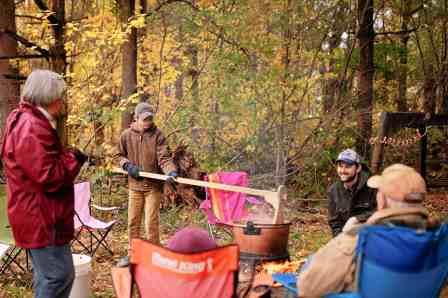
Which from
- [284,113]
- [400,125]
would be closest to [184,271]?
[284,113]

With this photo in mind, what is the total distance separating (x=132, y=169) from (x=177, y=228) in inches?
71.5

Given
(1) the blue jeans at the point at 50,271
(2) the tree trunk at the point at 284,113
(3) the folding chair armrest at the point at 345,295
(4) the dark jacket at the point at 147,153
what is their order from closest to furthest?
(3) the folding chair armrest at the point at 345,295
(1) the blue jeans at the point at 50,271
(4) the dark jacket at the point at 147,153
(2) the tree trunk at the point at 284,113

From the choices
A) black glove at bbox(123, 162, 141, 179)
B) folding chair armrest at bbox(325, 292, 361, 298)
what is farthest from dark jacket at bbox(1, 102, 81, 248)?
black glove at bbox(123, 162, 141, 179)

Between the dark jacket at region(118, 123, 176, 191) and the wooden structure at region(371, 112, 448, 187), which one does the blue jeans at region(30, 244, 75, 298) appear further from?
the wooden structure at region(371, 112, 448, 187)

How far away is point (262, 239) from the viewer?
3.56m

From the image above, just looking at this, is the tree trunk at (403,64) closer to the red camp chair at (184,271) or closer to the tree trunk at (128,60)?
the tree trunk at (128,60)

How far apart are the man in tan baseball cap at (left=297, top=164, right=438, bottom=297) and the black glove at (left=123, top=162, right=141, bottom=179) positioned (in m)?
2.61

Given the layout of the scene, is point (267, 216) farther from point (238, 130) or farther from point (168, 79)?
point (168, 79)

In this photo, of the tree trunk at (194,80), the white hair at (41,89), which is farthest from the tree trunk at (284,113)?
the white hair at (41,89)

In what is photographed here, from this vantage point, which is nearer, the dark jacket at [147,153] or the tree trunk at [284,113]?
the dark jacket at [147,153]

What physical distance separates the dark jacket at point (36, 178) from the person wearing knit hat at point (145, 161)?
2.06 m

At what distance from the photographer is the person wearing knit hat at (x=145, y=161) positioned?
4688mm

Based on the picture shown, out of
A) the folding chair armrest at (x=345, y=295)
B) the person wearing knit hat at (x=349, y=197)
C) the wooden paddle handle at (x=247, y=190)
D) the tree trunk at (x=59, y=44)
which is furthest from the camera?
the tree trunk at (x=59, y=44)

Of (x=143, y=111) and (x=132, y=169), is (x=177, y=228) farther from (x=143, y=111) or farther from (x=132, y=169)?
(x=143, y=111)
